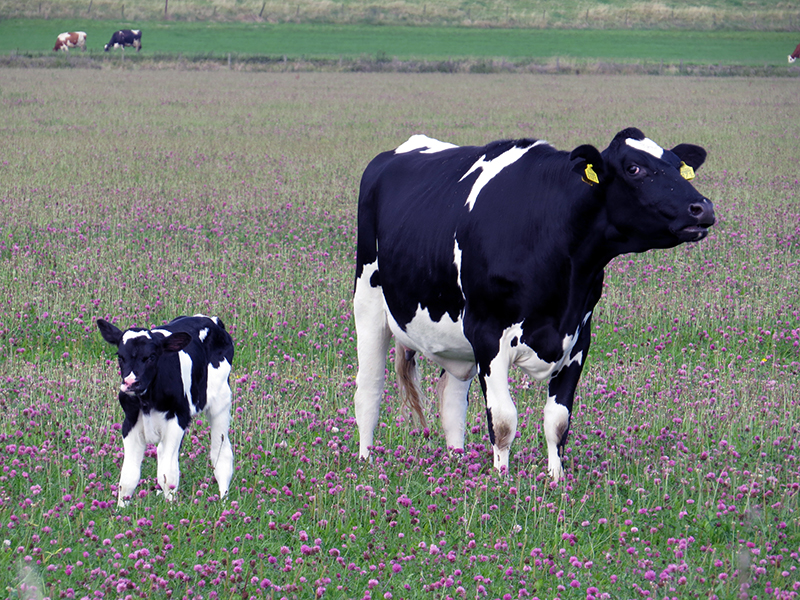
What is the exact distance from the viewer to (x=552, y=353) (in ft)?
18.1

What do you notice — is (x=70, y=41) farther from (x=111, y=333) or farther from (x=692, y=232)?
(x=692, y=232)

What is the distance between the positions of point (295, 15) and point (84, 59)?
145 feet

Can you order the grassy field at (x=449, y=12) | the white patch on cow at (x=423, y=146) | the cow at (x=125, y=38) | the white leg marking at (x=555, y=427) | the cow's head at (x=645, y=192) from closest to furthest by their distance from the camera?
the cow's head at (x=645, y=192) < the white leg marking at (x=555, y=427) < the white patch on cow at (x=423, y=146) < the cow at (x=125, y=38) < the grassy field at (x=449, y=12)

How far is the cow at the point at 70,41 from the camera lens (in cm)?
6477

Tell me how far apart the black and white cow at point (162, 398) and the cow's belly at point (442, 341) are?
4.34 ft

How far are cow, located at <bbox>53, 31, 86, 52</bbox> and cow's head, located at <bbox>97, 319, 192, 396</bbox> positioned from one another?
64398mm

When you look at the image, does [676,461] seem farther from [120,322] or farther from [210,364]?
[120,322]

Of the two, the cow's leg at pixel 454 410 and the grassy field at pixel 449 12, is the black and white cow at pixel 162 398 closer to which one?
the cow's leg at pixel 454 410

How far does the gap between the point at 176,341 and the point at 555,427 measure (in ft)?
7.30

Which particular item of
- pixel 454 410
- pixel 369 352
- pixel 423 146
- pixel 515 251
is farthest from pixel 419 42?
pixel 515 251

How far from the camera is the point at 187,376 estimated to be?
5566mm

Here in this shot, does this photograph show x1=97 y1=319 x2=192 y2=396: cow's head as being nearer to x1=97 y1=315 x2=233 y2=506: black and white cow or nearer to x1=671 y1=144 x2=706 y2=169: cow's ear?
x1=97 y1=315 x2=233 y2=506: black and white cow

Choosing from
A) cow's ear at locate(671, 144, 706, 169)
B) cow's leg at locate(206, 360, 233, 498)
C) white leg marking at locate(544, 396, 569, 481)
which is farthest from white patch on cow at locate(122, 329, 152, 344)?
cow's ear at locate(671, 144, 706, 169)

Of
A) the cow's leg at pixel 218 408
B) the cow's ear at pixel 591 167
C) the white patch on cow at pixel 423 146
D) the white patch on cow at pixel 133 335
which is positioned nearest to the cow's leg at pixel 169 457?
the cow's leg at pixel 218 408
